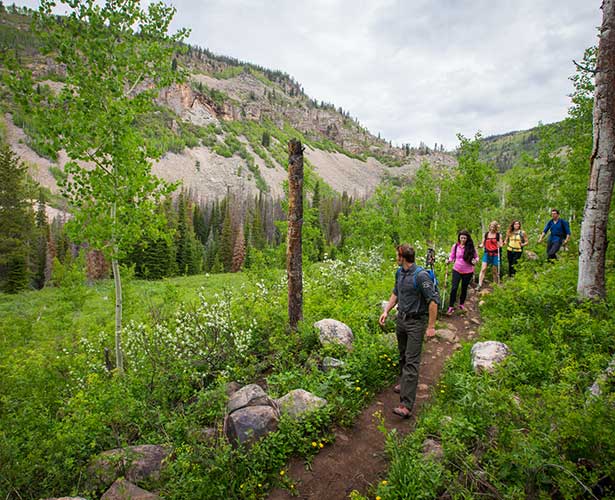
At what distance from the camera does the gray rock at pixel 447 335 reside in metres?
7.25

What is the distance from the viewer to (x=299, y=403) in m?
4.60

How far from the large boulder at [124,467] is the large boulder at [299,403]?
1.65m

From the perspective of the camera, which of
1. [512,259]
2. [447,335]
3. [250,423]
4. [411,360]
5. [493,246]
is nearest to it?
[250,423]

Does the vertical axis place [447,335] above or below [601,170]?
below

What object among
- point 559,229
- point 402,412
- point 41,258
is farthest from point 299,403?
point 41,258

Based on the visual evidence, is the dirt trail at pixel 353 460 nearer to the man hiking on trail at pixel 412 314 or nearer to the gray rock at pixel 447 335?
the man hiking on trail at pixel 412 314

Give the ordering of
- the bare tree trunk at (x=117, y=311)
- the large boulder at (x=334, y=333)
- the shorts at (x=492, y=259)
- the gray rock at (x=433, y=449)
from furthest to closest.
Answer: the shorts at (x=492, y=259)
the bare tree trunk at (x=117, y=311)
the large boulder at (x=334, y=333)
the gray rock at (x=433, y=449)

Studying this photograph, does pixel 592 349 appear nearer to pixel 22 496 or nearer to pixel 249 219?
pixel 22 496

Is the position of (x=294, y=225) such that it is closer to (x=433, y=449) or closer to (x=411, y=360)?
(x=411, y=360)

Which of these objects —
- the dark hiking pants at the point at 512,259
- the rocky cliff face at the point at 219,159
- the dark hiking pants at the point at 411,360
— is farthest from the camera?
the rocky cliff face at the point at 219,159

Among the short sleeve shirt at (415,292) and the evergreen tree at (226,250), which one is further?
the evergreen tree at (226,250)

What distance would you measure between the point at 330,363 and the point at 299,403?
1.23 metres

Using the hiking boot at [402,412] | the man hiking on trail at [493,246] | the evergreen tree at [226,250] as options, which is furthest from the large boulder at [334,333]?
the evergreen tree at [226,250]

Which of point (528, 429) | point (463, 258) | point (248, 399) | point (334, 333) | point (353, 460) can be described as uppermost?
point (463, 258)
